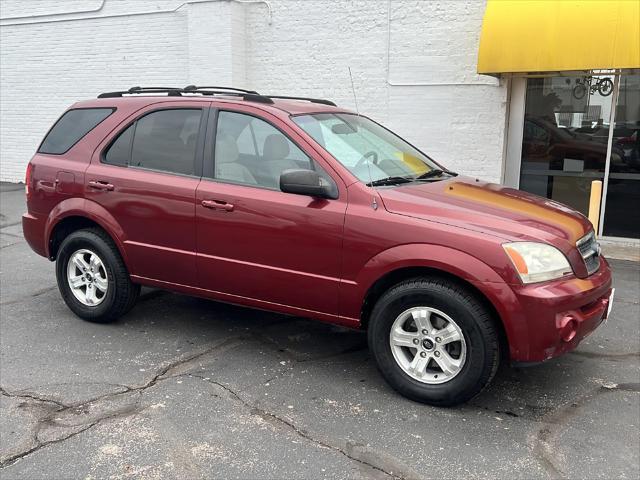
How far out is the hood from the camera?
3.53 metres

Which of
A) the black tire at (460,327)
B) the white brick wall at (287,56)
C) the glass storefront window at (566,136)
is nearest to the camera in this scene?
the black tire at (460,327)

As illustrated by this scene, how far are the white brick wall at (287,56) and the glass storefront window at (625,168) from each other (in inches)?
61.3

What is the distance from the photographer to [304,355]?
175 inches

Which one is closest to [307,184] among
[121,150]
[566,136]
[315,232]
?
[315,232]

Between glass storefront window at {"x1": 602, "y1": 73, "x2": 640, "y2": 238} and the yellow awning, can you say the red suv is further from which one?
glass storefront window at {"x1": 602, "y1": 73, "x2": 640, "y2": 238}

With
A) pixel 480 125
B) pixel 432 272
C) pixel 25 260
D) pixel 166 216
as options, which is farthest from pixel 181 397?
pixel 480 125

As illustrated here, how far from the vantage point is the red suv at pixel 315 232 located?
11.4 feet

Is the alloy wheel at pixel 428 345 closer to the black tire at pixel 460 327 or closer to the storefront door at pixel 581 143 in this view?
the black tire at pixel 460 327

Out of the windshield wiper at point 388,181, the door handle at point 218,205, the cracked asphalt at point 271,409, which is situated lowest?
the cracked asphalt at point 271,409

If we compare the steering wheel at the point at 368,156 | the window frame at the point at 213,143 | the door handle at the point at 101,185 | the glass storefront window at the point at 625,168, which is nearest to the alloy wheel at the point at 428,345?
the steering wheel at the point at 368,156

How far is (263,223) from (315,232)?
1.31 ft

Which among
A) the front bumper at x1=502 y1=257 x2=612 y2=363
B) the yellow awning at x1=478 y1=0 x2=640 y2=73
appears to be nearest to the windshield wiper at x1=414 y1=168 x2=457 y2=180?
the front bumper at x1=502 y1=257 x2=612 y2=363

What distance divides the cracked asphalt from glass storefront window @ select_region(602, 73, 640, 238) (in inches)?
159

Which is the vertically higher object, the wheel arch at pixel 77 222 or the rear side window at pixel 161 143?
the rear side window at pixel 161 143
